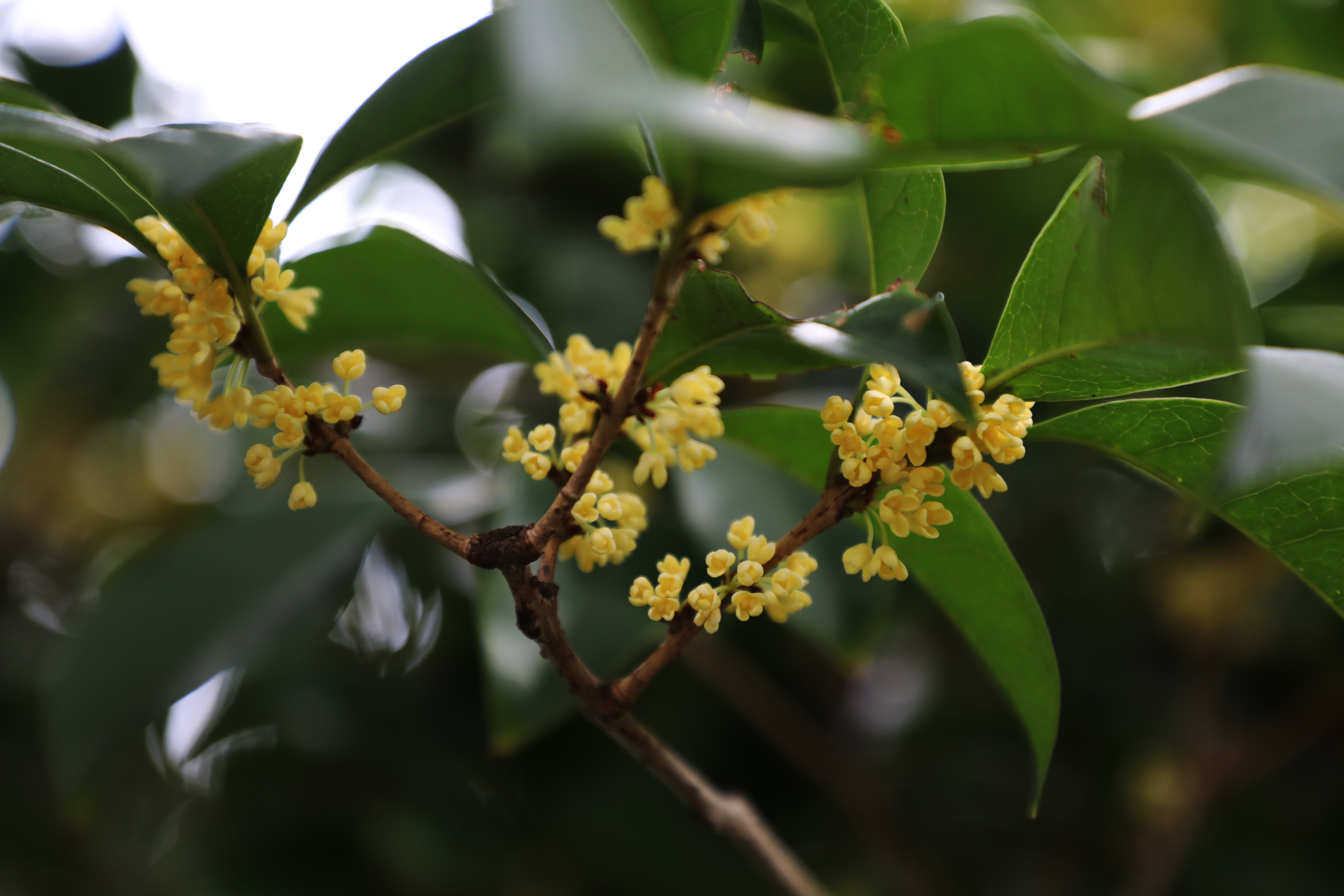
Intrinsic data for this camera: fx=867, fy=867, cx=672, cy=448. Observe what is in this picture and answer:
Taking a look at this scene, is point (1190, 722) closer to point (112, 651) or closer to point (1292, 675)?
point (1292, 675)

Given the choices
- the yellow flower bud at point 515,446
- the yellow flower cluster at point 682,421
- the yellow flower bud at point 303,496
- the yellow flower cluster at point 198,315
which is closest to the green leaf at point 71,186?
the yellow flower cluster at point 198,315

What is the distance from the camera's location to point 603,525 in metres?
0.76

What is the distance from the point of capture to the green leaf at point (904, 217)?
71 cm

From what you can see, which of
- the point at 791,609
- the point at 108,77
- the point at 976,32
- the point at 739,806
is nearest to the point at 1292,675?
the point at 739,806

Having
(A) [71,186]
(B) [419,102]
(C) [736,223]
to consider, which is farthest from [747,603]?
(A) [71,186]

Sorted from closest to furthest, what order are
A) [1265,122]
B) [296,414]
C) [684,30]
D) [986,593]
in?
[1265,122] → [684,30] → [296,414] → [986,593]

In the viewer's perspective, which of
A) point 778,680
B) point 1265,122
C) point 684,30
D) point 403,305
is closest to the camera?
point 1265,122

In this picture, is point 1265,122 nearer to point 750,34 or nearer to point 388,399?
point 750,34

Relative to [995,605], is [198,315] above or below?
above

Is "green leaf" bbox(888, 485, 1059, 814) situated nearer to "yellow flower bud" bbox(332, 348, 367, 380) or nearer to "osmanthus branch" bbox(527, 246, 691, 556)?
"osmanthus branch" bbox(527, 246, 691, 556)

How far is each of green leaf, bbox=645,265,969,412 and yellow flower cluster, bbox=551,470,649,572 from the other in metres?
0.10

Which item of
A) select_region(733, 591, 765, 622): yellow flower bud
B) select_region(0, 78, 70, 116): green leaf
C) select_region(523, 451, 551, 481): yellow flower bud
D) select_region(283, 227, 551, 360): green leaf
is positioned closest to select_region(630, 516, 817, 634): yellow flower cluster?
select_region(733, 591, 765, 622): yellow flower bud

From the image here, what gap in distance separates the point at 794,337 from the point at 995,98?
0.18m

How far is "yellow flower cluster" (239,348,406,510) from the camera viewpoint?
0.65 meters
